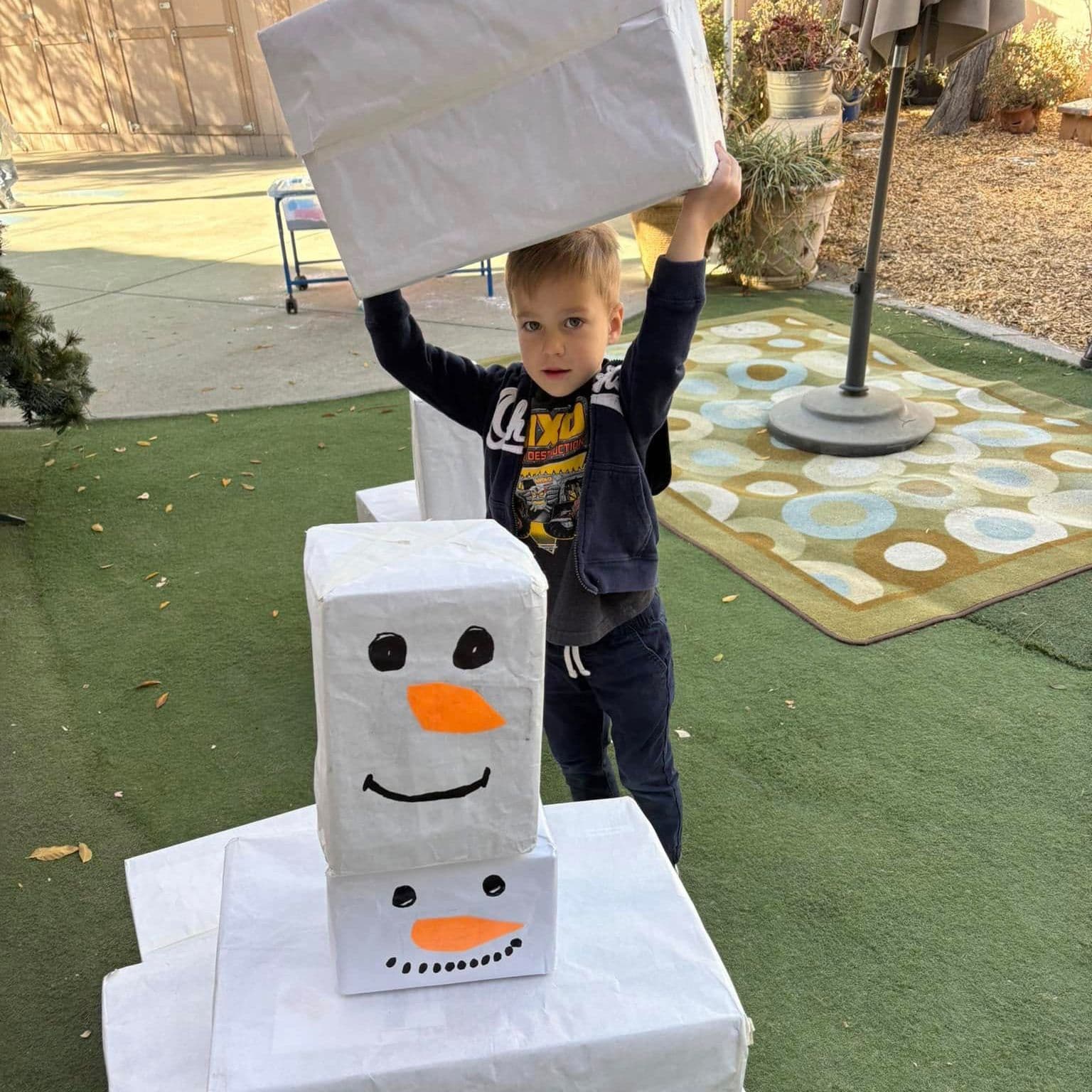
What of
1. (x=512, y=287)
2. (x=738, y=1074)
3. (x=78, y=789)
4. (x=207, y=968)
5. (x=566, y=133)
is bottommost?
(x=78, y=789)

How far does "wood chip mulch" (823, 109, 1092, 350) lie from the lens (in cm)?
586

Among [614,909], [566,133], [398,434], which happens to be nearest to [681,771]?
[614,909]

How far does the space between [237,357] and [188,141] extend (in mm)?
8289

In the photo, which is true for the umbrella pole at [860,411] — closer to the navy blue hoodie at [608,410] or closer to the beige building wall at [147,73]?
the navy blue hoodie at [608,410]

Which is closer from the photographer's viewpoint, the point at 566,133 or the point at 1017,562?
the point at 566,133

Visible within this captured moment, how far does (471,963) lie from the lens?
1.34 metres

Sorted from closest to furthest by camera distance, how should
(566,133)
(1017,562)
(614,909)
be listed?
(566,133) < (614,909) < (1017,562)

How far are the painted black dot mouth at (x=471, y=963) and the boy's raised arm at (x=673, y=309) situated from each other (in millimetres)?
755

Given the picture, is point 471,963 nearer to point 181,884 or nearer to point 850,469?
point 181,884

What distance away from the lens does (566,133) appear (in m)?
1.17

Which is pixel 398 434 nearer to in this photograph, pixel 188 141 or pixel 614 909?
pixel 614 909

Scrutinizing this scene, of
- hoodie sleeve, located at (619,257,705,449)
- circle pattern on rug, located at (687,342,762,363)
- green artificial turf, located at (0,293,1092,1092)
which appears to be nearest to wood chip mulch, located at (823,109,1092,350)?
circle pattern on rug, located at (687,342,762,363)

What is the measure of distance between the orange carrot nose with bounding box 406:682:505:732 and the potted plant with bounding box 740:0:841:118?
23.9ft

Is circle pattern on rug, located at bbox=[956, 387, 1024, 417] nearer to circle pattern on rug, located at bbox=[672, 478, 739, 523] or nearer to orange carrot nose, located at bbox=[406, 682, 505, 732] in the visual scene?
circle pattern on rug, located at bbox=[672, 478, 739, 523]
